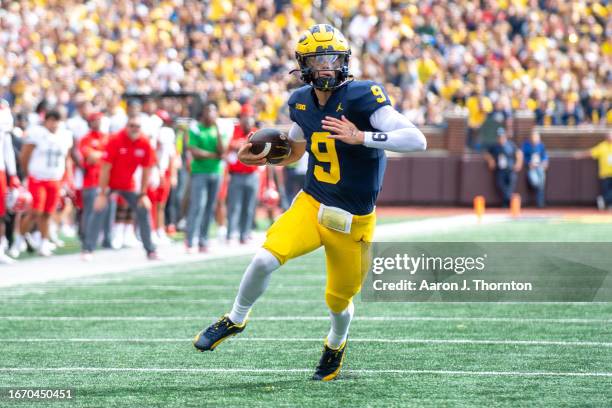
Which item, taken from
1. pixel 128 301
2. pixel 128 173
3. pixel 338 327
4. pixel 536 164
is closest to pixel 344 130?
pixel 338 327

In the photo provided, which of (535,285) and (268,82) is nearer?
(535,285)

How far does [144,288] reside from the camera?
11.3 m

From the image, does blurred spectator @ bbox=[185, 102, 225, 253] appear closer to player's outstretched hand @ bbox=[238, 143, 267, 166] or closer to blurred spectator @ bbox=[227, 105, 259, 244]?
blurred spectator @ bbox=[227, 105, 259, 244]

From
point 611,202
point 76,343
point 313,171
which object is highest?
point 313,171

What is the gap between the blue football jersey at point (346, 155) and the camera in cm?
637

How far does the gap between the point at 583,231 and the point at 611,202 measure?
23.0ft

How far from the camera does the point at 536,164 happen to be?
82.0 feet

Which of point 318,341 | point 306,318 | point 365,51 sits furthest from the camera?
point 365,51

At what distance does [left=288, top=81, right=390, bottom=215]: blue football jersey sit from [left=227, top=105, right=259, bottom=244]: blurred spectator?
30.6ft

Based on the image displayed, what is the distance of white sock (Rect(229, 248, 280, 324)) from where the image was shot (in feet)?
20.7

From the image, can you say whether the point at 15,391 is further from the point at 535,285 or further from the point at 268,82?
the point at 268,82

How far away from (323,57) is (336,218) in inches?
31.5

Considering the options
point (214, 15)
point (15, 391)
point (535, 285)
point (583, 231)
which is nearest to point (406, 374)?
point (15, 391)

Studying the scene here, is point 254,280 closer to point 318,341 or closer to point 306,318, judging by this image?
point 318,341
